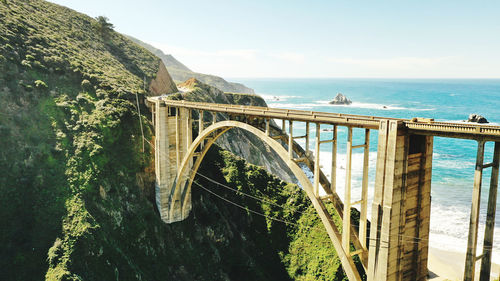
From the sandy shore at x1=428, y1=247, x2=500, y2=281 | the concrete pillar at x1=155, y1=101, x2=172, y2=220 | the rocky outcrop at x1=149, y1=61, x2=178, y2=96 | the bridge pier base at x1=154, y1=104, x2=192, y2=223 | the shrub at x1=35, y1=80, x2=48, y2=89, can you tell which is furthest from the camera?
the rocky outcrop at x1=149, y1=61, x2=178, y2=96

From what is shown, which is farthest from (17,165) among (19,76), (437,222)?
(437,222)

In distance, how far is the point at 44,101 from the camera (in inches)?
1188

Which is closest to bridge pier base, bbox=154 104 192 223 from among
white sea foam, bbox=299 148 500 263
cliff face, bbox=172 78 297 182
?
white sea foam, bbox=299 148 500 263

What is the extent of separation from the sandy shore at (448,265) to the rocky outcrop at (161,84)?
A: 42266mm

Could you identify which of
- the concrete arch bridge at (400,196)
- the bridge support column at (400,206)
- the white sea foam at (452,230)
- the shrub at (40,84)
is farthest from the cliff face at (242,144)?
the bridge support column at (400,206)

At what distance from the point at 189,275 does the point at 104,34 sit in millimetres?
46394

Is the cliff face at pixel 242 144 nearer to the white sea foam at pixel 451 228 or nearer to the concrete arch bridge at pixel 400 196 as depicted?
the white sea foam at pixel 451 228

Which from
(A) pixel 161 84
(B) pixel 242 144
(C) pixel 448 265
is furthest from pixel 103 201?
(C) pixel 448 265

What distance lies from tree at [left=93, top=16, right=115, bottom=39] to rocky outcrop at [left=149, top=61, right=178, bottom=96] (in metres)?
10.6

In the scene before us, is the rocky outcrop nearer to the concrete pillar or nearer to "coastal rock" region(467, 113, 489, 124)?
the concrete pillar

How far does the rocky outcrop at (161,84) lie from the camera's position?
1986 inches

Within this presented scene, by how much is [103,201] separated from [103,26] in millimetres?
41561

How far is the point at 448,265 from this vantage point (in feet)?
100

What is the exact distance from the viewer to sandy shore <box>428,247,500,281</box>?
28.8 m
